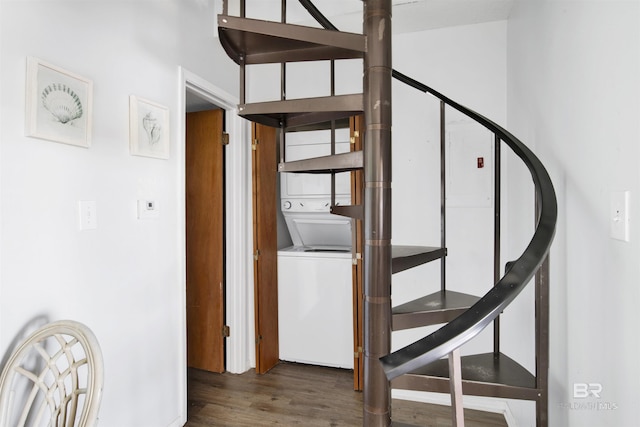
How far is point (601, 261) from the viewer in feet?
3.20

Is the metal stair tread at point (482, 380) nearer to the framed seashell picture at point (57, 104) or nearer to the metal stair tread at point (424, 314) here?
the metal stair tread at point (424, 314)

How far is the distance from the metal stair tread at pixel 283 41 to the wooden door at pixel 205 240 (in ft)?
4.44

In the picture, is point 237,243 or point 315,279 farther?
point 315,279

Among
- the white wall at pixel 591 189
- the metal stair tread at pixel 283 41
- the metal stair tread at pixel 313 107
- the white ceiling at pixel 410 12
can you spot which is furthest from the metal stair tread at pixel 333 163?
the white ceiling at pixel 410 12

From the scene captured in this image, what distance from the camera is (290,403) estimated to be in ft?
7.68

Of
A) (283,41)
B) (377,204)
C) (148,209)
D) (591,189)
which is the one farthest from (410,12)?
(148,209)

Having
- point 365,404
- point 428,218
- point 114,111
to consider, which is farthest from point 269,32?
point 428,218

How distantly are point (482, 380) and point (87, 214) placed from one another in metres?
1.72

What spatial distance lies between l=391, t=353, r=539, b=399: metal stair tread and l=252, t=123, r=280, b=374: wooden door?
5.48ft

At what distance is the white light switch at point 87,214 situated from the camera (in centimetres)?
149

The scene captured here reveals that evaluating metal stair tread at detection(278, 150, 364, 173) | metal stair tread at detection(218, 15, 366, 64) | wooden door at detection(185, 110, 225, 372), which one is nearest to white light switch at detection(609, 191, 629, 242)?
metal stair tread at detection(278, 150, 364, 173)

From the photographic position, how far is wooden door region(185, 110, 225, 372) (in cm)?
279

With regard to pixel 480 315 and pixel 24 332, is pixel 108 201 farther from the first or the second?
pixel 480 315

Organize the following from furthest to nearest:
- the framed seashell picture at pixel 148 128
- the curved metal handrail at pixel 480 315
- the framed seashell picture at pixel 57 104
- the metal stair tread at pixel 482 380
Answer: the framed seashell picture at pixel 148 128 → the framed seashell picture at pixel 57 104 → the metal stair tread at pixel 482 380 → the curved metal handrail at pixel 480 315
